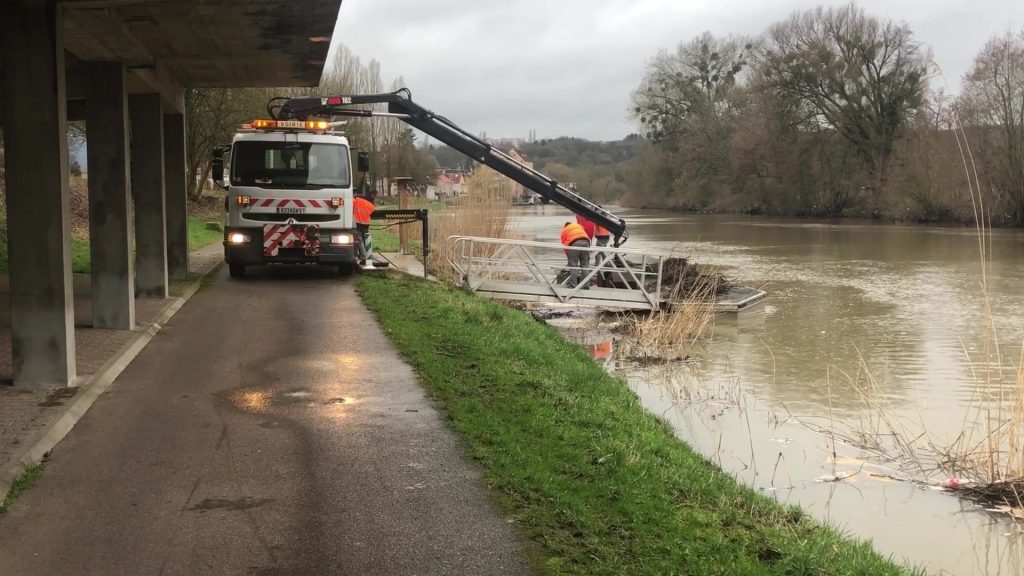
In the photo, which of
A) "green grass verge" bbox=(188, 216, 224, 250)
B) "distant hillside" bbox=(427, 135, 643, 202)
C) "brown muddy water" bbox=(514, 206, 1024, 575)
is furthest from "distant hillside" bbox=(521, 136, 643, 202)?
"brown muddy water" bbox=(514, 206, 1024, 575)

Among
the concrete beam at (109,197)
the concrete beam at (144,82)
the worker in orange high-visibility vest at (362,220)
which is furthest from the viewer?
the worker in orange high-visibility vest at (362,220)

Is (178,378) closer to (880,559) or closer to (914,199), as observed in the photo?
(880,559)

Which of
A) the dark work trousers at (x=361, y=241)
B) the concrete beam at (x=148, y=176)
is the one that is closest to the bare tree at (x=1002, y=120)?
the dark work trousers at (x=361, y=241)

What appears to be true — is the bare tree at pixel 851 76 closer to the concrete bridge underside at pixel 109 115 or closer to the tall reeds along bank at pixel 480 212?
the tall reeds along bank at pixel 480 212

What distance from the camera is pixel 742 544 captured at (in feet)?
15.9

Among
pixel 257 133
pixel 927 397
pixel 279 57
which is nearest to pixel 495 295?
pixel 257 133

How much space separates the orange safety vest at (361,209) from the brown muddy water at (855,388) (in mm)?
4130

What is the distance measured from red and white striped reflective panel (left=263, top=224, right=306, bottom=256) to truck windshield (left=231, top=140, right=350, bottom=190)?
0.68 metres

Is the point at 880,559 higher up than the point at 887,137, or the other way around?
the point at 887,137

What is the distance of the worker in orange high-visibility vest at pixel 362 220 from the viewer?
1722 cm

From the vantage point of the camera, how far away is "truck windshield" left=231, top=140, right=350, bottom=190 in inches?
631

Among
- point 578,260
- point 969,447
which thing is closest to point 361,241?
point 578,260

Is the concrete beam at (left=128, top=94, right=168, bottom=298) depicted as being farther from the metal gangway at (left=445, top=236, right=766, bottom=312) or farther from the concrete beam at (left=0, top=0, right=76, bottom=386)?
the concrete beam at (left=0, top=0, right=76, bottom=386)

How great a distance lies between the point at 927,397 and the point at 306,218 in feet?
32.2
